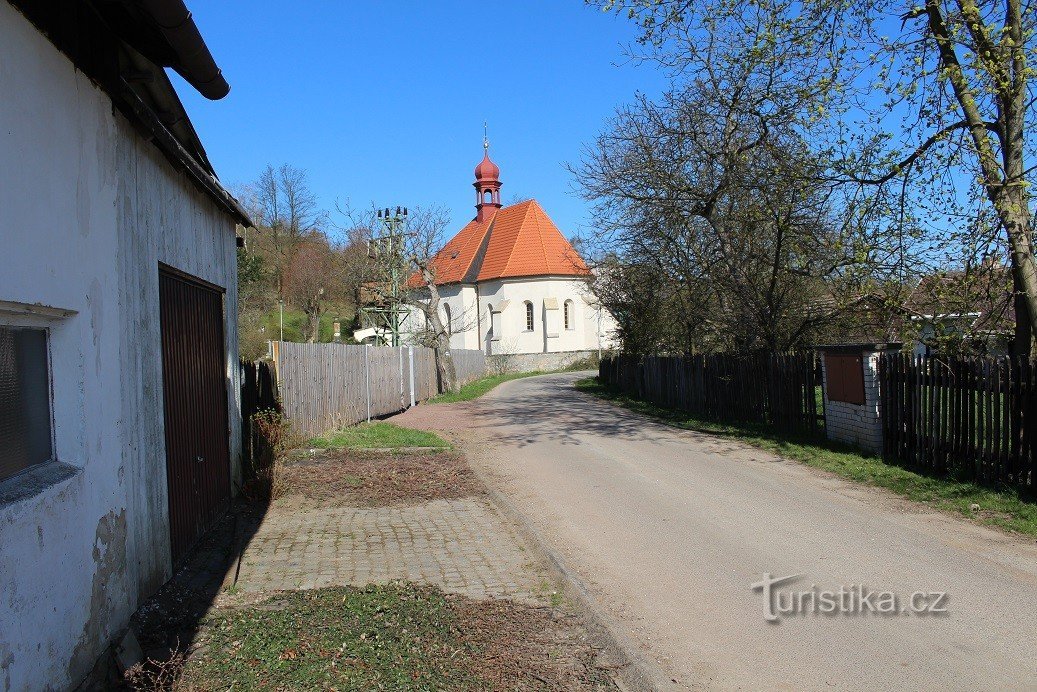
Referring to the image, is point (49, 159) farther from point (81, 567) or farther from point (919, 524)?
point (919, 524)

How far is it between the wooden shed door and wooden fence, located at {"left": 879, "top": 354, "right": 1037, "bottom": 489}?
8.57m

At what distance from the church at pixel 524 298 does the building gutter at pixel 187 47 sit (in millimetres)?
47231

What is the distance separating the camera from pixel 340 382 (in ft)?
55.2

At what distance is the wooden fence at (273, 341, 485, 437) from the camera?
1353 cm

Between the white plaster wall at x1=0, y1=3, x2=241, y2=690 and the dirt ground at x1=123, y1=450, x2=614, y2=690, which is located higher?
the white plaster wall at x1=0, y1=3, x2=241, y2=690

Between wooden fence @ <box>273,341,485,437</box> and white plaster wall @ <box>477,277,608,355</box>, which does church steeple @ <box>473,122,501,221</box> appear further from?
wooden fence @ <box>273,341,485,437</box>

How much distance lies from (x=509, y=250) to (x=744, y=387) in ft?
137

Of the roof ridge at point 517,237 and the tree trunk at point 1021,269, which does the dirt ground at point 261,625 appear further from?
the roof ridge at point 517,237

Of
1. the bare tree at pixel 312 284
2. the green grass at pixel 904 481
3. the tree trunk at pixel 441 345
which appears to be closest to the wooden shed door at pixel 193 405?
the green grass at pixel 904 481

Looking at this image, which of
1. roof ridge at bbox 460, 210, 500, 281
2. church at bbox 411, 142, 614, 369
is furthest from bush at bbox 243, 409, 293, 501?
roof ridge at bbox 460, 210, 500, 281

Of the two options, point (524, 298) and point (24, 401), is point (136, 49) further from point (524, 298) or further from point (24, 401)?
point (524, 298)

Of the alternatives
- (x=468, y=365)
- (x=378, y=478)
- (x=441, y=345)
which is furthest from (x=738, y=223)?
(x=468, y=365)

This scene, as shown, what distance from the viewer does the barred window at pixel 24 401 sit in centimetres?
375

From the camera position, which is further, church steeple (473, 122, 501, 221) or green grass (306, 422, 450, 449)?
church steeple (473, 122, 501, 221)
